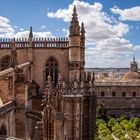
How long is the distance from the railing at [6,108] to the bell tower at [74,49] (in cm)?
1017

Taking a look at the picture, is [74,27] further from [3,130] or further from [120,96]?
[120,96]

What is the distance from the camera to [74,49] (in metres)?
28.5

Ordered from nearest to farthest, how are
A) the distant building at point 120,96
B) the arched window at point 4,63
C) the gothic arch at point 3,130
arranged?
the gothic arch at point 3,130 → the arched window at point 4,63 → the distant building at point 120,96

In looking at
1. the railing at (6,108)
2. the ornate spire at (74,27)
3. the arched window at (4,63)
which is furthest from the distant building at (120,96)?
the railing at (6,108)

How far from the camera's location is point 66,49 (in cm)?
2939

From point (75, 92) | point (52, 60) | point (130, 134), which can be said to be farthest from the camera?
point (130, 134)

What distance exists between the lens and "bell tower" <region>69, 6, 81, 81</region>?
28.5 m

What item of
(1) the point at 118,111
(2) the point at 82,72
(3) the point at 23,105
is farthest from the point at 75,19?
(1) the point at 118,111

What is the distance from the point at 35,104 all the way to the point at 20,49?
15.7 ft

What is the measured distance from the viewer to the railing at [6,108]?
1633cm

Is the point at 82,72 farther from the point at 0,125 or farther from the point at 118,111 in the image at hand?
the point at 118,111

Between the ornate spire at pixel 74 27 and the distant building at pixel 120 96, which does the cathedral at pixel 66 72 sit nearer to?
the ornate spire at pixel 74 27

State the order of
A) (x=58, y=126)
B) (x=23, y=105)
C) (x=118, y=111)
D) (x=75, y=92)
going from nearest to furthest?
1. (x=58, y=126)
2. (x=23, y=105)
3. (x=75, y=92)
4. (x=118, y=111)

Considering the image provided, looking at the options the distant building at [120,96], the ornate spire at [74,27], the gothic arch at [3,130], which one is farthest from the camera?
the distant building at [120,96]
